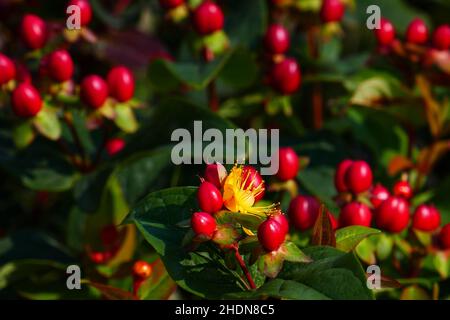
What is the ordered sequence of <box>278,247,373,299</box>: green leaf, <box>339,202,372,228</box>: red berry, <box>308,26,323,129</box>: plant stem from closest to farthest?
<box>278,247,373,299</box>: green leaf
<box>339,202,372,228</box>: red berry
<box>308,26,323,129</box>: plant stem

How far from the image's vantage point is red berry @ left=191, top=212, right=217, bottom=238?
0.99m

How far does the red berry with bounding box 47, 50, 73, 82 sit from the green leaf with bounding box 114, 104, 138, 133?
11 cm

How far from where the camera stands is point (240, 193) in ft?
3.53

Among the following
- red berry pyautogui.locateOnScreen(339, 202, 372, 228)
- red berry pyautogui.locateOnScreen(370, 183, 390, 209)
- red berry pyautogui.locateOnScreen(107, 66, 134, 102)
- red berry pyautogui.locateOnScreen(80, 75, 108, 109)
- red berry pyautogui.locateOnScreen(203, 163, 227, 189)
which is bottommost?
red berry pyautogui.locateOnScreen(339, 202, 372, 228)

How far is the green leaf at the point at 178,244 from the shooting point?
41.4 inches

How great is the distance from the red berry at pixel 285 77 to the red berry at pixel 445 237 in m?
0.44

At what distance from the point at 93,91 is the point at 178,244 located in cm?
45

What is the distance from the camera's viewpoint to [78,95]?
1450 millimetres

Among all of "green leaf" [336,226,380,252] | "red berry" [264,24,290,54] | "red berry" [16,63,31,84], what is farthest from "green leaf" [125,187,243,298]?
"red berry" [264,24,290,54]

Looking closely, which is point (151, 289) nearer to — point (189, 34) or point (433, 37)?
point (189, 34)

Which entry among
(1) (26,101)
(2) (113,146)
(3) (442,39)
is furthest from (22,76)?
(3) (442,39)

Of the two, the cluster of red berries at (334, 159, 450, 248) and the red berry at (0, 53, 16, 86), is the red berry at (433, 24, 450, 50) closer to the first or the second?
the cluster of red berries at (334, 159, 450, 248)

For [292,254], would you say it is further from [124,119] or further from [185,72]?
[185,72]

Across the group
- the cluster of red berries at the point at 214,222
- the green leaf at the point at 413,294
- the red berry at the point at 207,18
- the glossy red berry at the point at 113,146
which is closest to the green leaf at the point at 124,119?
the glossy red berry at the point at 113,146
